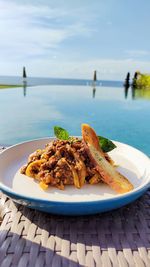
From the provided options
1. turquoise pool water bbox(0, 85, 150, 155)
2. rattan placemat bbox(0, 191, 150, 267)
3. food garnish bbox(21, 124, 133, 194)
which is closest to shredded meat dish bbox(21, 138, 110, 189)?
food garnish bbox(21, 124, 133, 194)

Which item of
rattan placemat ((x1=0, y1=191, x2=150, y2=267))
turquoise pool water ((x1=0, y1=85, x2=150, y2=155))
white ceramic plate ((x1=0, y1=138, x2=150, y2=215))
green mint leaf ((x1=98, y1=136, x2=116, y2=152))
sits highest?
green mint leaf ((x1=98, y1=136, x2=116, y2=152))

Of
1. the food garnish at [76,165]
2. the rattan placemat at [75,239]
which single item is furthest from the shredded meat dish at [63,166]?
the rattan placemat at [75,239]

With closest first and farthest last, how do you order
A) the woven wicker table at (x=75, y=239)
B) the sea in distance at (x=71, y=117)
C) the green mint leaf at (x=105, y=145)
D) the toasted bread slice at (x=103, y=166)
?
1. the woven wicker table at (x=75, y=239)
2. the toasted bread slice at (x=103, y=166)
3. the green mint leaf at (x=105, y=145)
4. the sea in distance at (x=71, y=117)

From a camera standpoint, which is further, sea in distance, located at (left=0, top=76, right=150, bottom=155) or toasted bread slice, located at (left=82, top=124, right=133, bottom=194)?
sea in distance, located at (left=0, top=76, right=150, bottom=155)

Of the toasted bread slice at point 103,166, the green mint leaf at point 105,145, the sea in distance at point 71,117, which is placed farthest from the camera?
the sea in distance at point 71,117

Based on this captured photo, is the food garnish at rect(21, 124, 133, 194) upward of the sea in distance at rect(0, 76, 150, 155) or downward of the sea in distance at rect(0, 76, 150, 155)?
upward

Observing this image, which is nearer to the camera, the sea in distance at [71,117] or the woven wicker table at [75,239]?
the woven wicker table at [75,239]

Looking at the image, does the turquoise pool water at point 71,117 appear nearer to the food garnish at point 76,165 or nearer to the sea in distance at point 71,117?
the sea in distance at point 71,117

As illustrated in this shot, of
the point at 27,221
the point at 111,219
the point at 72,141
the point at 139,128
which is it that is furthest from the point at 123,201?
the point at 139,128

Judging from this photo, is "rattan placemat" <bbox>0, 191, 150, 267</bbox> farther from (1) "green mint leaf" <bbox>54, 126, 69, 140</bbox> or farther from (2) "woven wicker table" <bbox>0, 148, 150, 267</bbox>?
(1) "green mint leaf" <bbox>54, 126, 69, 140</bbox>
